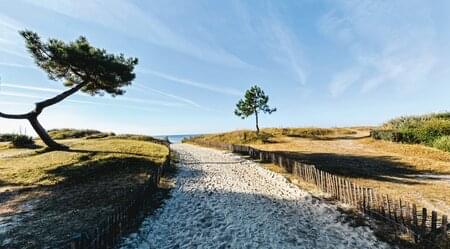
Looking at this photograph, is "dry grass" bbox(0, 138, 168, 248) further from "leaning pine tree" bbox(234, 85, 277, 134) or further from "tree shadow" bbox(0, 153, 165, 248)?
"leaning pine tree" bbox(234, 85, 277, 134)

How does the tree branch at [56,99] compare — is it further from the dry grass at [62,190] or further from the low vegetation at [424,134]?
the low vegetation at [424,134]

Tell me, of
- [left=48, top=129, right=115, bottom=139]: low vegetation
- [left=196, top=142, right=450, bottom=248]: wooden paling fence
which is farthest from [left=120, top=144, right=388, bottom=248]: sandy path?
[left=48, top=129, right=115, bottom=139]: low vegetation

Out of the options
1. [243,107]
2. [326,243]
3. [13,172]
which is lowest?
[326,243]

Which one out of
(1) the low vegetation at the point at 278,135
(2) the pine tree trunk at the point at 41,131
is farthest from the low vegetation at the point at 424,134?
(2) the pine tree trunk at the point at 41,131

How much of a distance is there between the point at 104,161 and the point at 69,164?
214 cm

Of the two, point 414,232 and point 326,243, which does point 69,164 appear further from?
point 414,232

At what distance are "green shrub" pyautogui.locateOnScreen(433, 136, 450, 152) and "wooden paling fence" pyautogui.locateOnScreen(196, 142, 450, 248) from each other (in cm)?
1569

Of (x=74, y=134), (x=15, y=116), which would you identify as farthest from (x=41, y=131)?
(x=74, y=134)

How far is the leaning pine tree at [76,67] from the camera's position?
21250 mm

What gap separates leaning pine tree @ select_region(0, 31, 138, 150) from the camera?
21250mm

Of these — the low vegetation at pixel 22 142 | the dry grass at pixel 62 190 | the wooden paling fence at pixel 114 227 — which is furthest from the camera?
the low vegetation at pixel 22 142

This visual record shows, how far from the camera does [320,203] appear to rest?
10.6m

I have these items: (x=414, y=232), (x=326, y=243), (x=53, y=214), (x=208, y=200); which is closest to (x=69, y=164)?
(x=53, y=214)

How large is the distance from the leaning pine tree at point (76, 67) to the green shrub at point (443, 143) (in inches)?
1034
